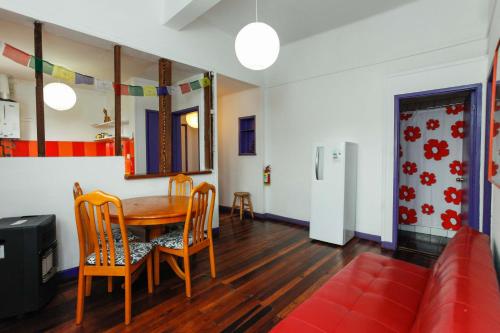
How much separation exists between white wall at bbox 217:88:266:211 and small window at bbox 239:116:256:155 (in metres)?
0.12

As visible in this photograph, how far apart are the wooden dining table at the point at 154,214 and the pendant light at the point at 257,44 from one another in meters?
1.51

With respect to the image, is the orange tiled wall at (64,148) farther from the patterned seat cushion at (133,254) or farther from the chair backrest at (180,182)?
the patterned seat cushion at (133,254)

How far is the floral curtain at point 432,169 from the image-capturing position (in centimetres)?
370

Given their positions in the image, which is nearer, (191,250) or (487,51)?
(191,250)

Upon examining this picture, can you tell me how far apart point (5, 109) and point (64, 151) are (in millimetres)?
1215

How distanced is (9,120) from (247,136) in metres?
4.44

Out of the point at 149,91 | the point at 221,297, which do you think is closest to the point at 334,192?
the point at 221,297

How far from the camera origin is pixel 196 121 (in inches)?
184

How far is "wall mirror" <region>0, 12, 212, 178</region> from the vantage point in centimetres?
285

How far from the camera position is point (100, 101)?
571cm

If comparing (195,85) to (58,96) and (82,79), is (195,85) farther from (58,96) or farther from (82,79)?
(58,96)

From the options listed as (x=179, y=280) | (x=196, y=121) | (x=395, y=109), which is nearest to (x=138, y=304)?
(x=179, y=280)

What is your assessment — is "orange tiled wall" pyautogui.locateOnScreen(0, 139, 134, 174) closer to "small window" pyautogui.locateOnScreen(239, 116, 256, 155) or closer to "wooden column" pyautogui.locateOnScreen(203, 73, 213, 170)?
"wooden column" pyautogui.locateOnScreen(203, 73, 213, 170)

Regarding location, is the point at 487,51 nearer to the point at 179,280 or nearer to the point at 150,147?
the point at 179,280
